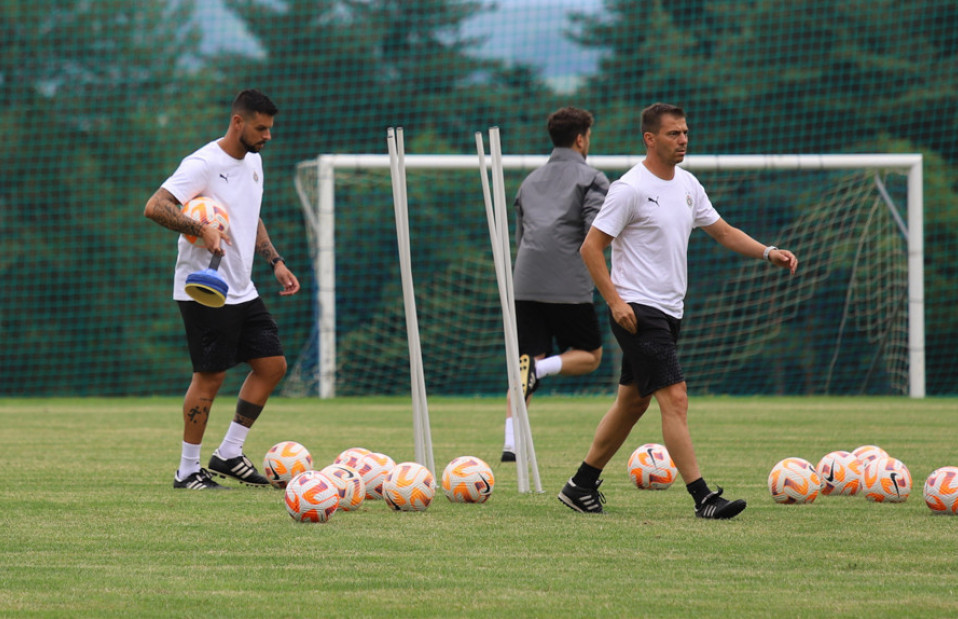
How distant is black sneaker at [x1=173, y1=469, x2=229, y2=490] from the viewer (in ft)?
24.2

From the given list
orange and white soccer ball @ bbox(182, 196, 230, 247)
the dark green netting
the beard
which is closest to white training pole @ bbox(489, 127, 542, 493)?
the beard

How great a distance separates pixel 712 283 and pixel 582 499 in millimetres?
17528

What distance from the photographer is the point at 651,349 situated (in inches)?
242

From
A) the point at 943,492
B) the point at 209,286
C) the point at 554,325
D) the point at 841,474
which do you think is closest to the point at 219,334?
the point at 209,286

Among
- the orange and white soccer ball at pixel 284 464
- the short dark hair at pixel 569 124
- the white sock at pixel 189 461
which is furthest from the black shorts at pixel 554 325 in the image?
the white sock at pixel 189 461

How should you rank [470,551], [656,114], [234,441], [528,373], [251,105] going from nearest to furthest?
[470,551] → [656,114] → [251,105] → [234,441] → [528,373]

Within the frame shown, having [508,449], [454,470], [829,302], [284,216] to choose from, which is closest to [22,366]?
[284,216]

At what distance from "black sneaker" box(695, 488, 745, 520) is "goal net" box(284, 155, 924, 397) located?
11.4 meters

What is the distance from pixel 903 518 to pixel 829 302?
16778mm

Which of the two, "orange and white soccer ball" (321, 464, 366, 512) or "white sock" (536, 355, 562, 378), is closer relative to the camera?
"orange and white soccer ball" (321, 464, 366, 512)

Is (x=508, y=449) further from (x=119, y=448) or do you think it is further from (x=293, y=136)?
(x=293, y=136)

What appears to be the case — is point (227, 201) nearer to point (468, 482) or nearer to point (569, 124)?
point (468, 482)

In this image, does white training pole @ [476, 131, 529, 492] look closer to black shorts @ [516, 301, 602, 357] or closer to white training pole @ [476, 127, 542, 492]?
white training pole @ [476, 127, 542, 492]

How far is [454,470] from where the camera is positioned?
6.70 meters
